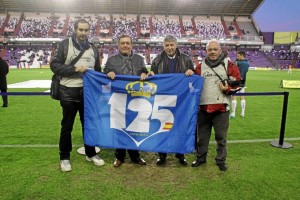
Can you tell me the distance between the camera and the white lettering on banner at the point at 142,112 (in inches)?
171

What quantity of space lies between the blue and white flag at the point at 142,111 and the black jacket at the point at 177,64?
0.19 metres

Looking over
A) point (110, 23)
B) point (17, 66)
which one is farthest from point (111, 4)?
point (17, 66)

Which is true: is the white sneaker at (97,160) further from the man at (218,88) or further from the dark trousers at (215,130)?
the man at (218,88)

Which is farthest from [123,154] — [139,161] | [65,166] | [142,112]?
[65,166]

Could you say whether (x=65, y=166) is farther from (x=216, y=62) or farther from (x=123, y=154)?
(x=216, y=62)

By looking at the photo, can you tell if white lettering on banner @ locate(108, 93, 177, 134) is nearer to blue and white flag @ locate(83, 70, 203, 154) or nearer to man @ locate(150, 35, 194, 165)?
blue and white flag @ locate(83, 70, 203, 154)

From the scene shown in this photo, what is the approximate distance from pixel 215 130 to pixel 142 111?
1.22m

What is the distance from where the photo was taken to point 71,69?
3.97m

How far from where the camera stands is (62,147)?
4289 millimetres

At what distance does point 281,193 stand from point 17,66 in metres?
44.8

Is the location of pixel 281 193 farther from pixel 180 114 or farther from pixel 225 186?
pixel 180 114

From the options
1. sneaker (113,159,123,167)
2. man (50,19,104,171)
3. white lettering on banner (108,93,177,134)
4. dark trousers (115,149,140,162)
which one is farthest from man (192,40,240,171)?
man (50,19,104,171)

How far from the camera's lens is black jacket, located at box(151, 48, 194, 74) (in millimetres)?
4348

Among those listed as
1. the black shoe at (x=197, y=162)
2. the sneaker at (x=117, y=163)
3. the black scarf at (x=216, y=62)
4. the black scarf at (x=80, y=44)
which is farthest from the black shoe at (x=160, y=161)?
the black scarf at (x=80, y=44)
